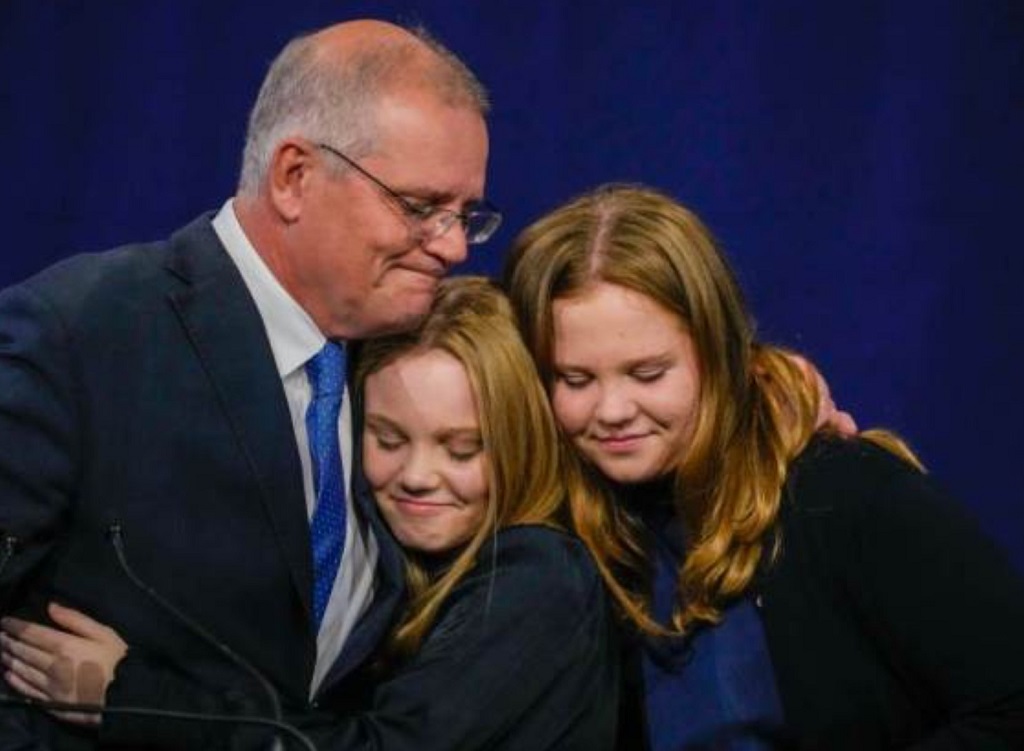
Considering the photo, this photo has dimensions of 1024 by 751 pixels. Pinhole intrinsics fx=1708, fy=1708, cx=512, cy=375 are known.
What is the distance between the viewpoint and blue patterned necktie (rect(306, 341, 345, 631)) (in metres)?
1.62

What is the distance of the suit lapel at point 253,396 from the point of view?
1.53m

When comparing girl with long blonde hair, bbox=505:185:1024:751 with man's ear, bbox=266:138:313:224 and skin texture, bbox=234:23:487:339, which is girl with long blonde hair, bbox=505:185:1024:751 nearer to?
skin texture, bbox=234:23:487:339

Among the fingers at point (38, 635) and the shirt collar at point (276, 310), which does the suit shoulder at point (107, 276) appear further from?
the fingers at point (38, 635)

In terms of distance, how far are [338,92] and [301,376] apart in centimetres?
27

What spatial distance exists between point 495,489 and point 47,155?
936 mm

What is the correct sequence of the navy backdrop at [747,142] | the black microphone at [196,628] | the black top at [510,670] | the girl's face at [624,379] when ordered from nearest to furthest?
the black microphone at [196,628] → the black top at [510,670] → the girl's face at [624,379] → the navy backdrop at [747,142]

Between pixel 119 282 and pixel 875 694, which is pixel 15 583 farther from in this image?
pixel 875 694

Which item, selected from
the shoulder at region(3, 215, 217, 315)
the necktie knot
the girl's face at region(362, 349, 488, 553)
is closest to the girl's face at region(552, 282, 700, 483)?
the girl's face at region(362, 349, 488, 553)

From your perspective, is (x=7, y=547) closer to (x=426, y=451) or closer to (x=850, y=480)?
(x=426, y=451)

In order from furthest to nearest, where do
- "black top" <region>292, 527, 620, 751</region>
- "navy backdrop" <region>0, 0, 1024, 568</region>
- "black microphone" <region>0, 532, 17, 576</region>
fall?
"navy backdrop" <region>0, 0, 1024, 568</region>, "black top" <region>292, 527, 620, 751</region>, "black microphone" <region>0, 532, 17, 576</region>

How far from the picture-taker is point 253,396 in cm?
154

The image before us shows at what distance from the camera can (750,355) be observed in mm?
1732

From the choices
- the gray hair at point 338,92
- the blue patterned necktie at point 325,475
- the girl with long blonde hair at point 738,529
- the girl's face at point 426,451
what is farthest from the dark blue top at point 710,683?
the gray hair at point 338,92

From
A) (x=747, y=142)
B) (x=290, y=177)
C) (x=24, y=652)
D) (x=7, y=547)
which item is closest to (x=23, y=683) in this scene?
(x=24, y=652)
